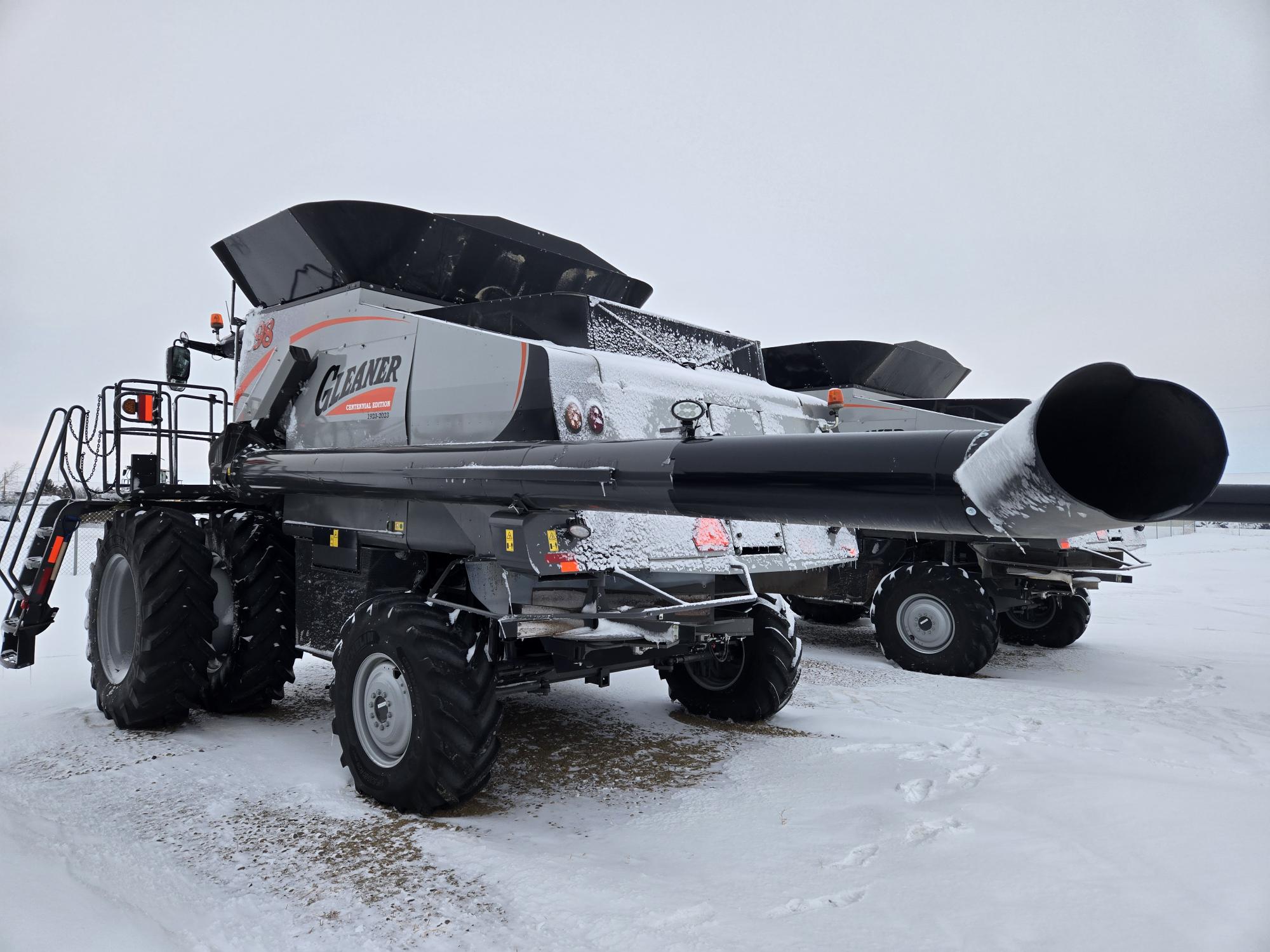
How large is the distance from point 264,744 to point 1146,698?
252 inches

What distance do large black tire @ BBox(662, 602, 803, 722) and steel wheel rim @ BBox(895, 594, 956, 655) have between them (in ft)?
9.13

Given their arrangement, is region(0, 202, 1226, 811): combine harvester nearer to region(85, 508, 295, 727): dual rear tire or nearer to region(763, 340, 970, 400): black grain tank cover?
region(85, 508, 295, 727): dual rear tire

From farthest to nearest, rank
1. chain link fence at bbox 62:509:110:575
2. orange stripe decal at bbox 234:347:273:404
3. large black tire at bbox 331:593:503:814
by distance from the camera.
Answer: chain link fence at bbox 62:509:110:575 → orange stripe decal at bbox 234:347:273:404 → large black tire at bbox 331:593:503:814

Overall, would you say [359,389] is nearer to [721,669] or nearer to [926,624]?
[721,669]

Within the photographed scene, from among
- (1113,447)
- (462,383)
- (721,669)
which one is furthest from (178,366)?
(1113,447)

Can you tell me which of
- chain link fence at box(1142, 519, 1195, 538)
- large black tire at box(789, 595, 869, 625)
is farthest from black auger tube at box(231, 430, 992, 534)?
chain link fence at box(1142, 519, 1195, 538)

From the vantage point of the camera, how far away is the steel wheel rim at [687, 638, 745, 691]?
5508 mm

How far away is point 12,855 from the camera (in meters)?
3.34

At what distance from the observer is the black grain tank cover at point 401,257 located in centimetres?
505

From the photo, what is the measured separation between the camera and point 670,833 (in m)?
3.72

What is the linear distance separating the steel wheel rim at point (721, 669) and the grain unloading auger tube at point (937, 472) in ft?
8.24

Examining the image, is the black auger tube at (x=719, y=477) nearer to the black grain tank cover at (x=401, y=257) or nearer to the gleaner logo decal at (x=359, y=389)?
the gleaner logo decal at (x=359, y=389)

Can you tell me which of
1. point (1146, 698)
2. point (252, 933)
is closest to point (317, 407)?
point (252, 933)

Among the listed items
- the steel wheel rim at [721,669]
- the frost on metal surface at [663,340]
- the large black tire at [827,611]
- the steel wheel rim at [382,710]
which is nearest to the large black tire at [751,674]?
the steel wheel rim at [721,669]
